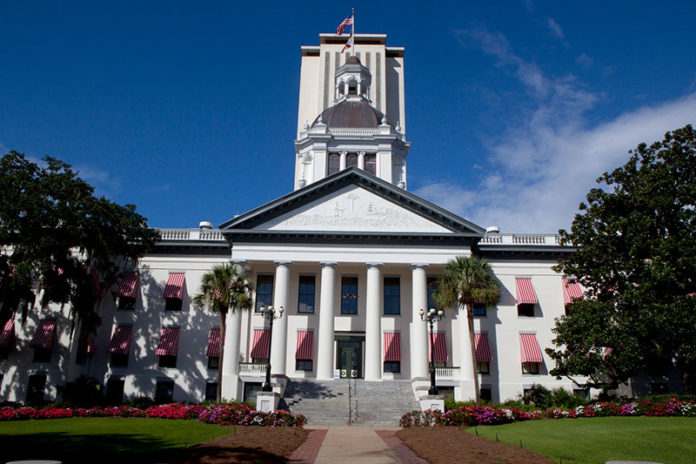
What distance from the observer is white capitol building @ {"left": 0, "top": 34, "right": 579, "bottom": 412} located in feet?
115

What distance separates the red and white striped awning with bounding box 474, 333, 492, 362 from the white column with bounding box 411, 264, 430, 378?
4.35 metres

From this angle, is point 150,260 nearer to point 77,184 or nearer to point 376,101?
point 77,184

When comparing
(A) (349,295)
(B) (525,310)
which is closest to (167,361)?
(A) (349,295)

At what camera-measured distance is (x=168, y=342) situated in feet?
120

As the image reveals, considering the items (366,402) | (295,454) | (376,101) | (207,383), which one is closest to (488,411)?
(366,402)

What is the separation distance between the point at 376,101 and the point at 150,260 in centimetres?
3675

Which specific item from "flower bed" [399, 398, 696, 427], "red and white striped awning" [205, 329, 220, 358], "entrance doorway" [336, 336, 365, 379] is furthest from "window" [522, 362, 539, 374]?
"red and white striped awning" [205, 329, 220, 358]

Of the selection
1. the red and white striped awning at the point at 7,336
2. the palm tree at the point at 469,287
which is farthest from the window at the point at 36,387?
the palm tree at the point at 469,287

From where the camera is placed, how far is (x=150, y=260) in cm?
3900

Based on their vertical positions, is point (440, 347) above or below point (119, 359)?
above

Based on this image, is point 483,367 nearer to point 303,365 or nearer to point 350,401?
point 350,401

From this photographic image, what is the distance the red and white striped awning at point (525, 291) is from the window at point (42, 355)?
106 ft

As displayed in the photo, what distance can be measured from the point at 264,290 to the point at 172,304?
6617 mm

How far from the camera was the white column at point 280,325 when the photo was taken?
3362 centimetres
